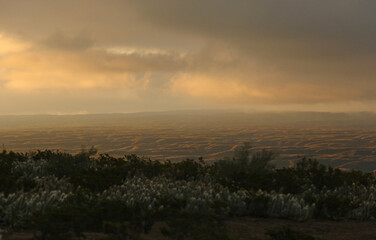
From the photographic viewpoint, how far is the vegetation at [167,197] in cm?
575

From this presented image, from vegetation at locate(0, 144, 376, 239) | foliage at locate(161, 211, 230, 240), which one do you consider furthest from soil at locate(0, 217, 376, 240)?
foliage at locate(161, 211, 230, 240)

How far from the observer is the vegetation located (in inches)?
227

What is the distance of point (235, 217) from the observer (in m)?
8.12

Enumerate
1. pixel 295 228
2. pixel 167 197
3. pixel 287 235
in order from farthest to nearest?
pixel 167 197, pixel 295 228, pixel 287 235

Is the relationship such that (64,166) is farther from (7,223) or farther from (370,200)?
(370,200)

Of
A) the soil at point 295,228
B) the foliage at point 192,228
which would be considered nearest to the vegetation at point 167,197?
the foliage at point 192,228

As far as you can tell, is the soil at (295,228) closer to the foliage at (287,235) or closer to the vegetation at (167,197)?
the vegetation at (167,197)

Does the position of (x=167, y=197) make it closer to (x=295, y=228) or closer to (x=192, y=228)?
(x=295, y=228)

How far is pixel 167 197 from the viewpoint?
7945 millimetres

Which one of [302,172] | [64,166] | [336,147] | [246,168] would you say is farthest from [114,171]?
[336,147]

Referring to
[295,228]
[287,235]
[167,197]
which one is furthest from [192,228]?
[295,228]

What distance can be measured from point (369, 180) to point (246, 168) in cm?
349

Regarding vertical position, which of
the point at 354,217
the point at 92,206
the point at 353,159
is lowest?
the point at 353,159

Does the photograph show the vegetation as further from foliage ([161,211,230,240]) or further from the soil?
the soil
